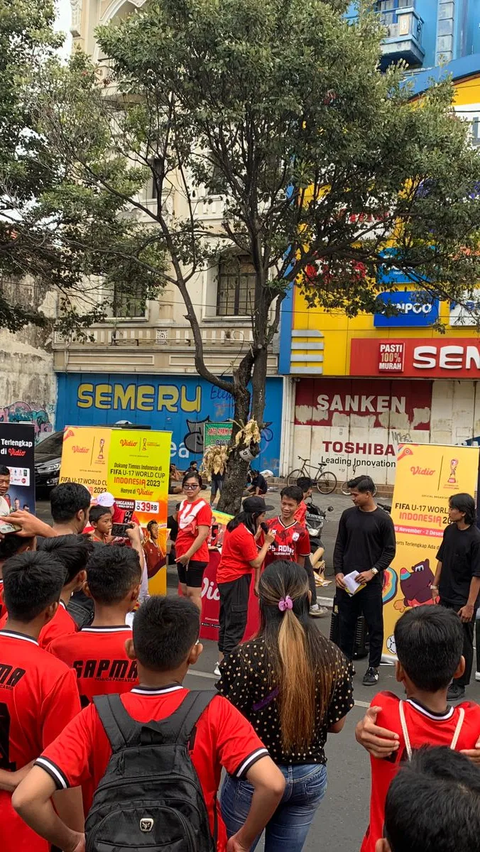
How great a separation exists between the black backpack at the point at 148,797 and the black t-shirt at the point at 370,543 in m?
4.55

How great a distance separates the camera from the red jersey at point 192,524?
7.59 metres

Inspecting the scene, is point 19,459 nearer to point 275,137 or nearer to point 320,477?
point 275,137

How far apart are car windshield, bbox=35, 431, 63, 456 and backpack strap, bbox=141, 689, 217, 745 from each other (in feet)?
56.3

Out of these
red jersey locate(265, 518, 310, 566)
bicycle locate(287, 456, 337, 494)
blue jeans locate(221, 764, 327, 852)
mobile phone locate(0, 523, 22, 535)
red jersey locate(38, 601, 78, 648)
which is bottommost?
bicycle locate(287, 456, 337, 494)

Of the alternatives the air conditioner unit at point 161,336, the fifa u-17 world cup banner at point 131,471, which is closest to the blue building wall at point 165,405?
the air conditioner unit at point 161,336

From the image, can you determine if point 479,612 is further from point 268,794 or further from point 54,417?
point 54,417

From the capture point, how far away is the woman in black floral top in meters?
2.78

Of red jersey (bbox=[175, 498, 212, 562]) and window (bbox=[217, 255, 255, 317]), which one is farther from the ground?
window (bbox=[217, 255, 255, 317])

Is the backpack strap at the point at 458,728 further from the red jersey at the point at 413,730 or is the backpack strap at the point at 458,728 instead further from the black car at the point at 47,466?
the black car at the point at 47,466

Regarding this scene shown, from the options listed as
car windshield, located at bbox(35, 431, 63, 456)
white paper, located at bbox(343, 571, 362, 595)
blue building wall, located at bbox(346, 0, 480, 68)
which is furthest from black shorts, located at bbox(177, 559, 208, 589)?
blue building wall, located at bbox(346, 0, 480, 68)

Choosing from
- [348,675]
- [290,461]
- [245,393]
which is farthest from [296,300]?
[348,675]

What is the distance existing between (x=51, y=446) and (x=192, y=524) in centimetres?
1249

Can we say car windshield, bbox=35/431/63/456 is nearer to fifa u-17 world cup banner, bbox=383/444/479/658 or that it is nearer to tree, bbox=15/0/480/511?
tree, bbox=15/0/480/511

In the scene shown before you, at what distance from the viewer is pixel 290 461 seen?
22031mm
